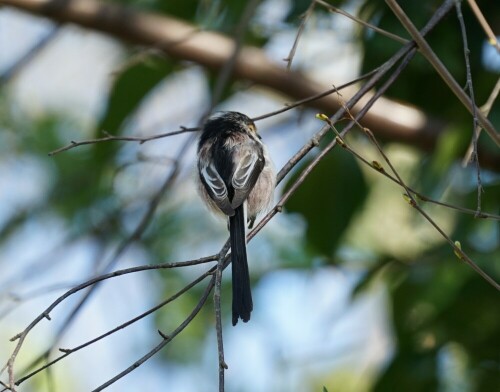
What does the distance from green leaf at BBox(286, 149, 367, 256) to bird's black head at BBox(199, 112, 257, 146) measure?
634mm

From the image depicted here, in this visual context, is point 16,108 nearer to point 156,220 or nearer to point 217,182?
point 156,220

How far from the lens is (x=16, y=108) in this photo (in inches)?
244

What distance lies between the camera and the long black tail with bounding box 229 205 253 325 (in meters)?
2.96

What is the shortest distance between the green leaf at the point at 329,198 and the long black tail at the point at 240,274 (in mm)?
1453

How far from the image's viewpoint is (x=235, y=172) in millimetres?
3834

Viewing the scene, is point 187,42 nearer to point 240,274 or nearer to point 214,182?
point 214,182

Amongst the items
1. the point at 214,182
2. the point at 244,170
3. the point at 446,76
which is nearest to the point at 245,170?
the point at 244,170

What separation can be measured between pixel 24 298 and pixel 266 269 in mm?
2385

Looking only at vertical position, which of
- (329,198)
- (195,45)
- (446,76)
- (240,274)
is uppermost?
(195,45)

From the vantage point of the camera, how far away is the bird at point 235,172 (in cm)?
366

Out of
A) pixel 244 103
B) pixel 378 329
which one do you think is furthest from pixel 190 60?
pixel 378 329

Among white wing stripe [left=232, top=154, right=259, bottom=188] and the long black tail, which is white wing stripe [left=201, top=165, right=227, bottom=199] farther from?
the long black tail

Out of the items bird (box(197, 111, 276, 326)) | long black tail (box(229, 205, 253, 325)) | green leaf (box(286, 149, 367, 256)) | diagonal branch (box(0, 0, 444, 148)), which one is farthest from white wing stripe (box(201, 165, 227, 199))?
diagonal branch (box(0, 0, 444, 148))

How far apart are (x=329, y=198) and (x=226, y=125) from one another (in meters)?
0.86
